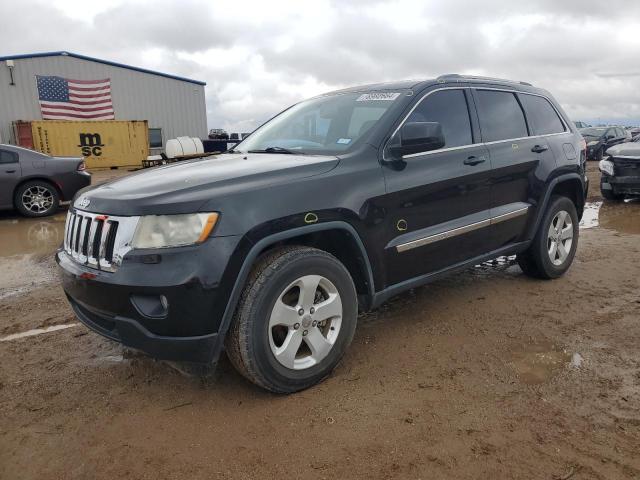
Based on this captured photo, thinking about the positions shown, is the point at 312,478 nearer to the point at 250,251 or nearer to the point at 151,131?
the point at 250,251

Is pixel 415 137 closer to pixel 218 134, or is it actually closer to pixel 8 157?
pixel 8 157

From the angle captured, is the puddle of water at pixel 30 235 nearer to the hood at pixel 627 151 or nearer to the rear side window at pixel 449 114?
the rear side window at pixel 449 114

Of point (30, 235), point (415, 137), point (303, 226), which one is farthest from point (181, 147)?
point (303, 226)

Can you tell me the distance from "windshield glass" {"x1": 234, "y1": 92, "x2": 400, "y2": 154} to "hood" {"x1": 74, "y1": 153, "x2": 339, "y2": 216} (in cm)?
26

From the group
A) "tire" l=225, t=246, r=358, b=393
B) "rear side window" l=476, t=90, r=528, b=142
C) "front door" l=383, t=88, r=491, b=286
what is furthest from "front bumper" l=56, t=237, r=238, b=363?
"rear side window" l=476, t=90, r=528, b=142

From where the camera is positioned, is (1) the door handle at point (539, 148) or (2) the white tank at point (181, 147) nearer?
(1) the door handle at point (539, 148)

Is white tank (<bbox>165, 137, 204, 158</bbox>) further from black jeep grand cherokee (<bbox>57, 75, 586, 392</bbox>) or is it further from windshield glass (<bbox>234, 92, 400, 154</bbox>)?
black jeep grand cherokee (<bbox>57, 75, 586, 392</bbox>)

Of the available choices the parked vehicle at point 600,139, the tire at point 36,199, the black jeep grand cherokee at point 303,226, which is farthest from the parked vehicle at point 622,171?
the parked vehicle at point 600,139

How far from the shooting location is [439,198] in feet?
11.4

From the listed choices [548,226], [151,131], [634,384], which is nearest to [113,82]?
[151,131]

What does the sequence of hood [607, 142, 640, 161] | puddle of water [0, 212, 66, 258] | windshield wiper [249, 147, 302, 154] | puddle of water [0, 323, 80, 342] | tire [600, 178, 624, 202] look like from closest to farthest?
windshield wiper [249, 147, 302, 154]
puddle of water [0, 323, 80, 342]
puddle of water [0, 212, 66, 258]
hood [607, 142, 640, 161]
tire [600, 178, 624, 202]

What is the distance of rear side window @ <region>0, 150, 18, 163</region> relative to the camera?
920cm

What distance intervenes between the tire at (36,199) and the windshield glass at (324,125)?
6.94 metres

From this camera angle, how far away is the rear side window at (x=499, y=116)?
13.2ft
